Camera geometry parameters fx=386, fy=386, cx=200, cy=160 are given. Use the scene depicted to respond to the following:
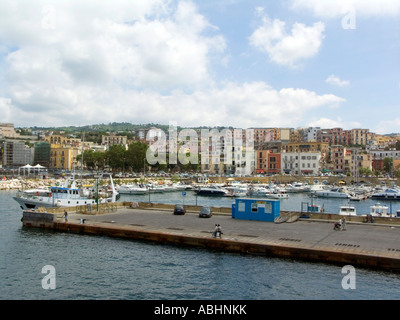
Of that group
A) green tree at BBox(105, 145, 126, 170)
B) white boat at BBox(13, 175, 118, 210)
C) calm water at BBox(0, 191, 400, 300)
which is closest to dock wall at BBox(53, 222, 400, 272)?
calm water at BBox(0, 191, 400, 300)

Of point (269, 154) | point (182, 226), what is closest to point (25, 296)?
point (182, 226)

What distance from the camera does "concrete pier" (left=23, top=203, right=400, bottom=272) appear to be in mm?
19203

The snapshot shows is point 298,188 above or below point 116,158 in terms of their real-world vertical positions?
below

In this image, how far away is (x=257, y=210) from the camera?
96.9 ft

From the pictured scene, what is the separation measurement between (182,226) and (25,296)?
12.6m

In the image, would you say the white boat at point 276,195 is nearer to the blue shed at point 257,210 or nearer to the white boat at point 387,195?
the white boat at point 387,195

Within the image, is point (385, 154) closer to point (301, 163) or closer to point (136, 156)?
point (301, 163)

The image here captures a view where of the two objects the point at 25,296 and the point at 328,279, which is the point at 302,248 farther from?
the point at 25,296

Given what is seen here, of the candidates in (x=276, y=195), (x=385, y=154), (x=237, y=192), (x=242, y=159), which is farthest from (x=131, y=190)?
(x=385, y=154)

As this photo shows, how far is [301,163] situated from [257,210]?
8299 cm

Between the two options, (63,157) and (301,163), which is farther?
(63,157)

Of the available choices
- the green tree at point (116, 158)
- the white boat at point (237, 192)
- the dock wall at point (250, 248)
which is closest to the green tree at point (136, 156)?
the green tree at point (116, 158)

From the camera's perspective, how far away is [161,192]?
267ft

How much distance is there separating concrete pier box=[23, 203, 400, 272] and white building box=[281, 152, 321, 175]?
78.8m
